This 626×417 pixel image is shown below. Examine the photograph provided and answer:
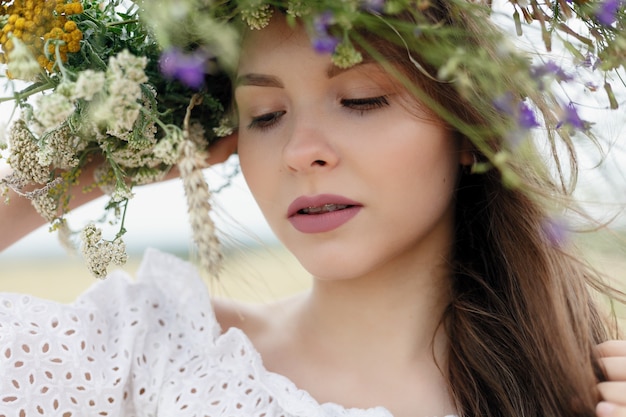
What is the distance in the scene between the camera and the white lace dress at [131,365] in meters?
1.42

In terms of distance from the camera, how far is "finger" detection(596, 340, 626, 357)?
1.38 meters

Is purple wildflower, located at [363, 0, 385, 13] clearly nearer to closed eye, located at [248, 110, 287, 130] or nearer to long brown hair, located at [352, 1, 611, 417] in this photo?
long brown hair, located at [352, 1, 611, 417]

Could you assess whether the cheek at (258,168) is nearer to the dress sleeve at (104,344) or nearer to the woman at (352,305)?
the woman at (352,305)

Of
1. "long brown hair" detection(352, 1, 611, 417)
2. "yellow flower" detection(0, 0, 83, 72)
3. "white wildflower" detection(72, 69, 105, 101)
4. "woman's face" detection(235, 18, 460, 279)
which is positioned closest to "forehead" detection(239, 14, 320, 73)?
"woman's face" detection(235, 18, 460, 279)

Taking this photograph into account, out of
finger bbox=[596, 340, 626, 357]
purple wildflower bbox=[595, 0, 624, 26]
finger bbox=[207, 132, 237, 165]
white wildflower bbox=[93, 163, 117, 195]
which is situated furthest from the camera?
finger bbox=[207, 132, 237, 165]

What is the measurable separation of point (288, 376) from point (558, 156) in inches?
28.6

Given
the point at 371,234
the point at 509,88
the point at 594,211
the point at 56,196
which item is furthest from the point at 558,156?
the point at 56,196

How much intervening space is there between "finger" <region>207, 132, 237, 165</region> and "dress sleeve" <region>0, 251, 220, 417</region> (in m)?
0.28

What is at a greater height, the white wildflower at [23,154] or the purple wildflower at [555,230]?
the white wildflower at [23,154]

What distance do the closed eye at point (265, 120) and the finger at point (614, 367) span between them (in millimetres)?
789

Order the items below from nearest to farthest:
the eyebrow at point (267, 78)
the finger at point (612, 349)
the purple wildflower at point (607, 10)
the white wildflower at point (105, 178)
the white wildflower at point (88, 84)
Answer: the white wildflower at point (88, 84) < the purple wildflower at point (607, 10) < the eyebrow at point (267, 78) < the finger at point (612, 349) < the white wildflower at point (105, 178)

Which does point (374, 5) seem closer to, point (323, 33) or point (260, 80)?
point (323, 33)

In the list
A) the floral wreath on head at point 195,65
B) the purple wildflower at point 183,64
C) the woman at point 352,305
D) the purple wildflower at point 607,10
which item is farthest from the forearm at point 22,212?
the purple wildflower at point 607,10

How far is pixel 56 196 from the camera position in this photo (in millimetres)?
1418
